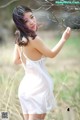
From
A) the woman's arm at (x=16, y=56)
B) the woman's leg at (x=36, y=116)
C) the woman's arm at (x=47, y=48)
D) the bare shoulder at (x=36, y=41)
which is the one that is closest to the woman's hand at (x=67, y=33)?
the woman's arm at (x=47, y=48)

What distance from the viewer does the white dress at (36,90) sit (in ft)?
10.4

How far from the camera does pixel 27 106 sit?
3.18 m

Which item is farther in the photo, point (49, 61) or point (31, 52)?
point (49, 61)

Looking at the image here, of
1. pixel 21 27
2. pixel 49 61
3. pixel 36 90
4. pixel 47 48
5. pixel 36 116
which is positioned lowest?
pixel 36 116

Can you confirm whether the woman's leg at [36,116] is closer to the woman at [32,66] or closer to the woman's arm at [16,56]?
the woman at [32,66]

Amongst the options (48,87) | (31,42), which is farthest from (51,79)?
(31,42)

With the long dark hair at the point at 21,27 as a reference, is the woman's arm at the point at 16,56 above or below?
below

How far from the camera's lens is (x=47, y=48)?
125 inches

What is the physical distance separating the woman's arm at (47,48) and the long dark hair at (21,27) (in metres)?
0.05

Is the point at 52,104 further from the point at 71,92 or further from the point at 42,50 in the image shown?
the point at 42,50

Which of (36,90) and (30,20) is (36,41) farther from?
(36,90)

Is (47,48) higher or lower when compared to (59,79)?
higher

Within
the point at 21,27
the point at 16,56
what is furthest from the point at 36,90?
the point at 21,27

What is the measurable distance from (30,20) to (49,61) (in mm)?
285
